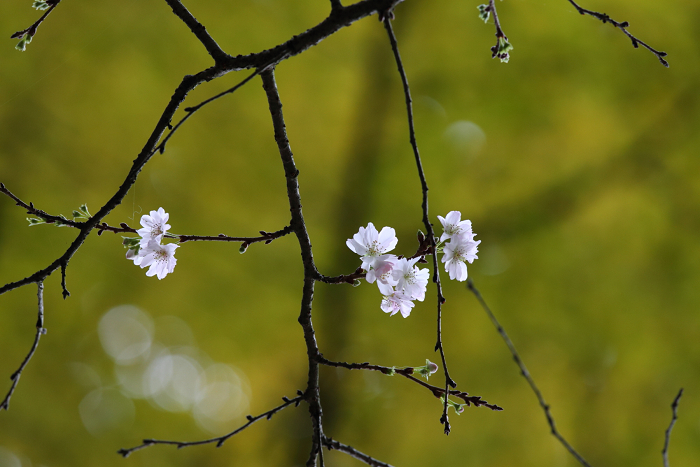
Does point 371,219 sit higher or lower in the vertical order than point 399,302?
higher

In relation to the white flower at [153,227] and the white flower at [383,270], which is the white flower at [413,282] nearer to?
the white flower at [383,270]

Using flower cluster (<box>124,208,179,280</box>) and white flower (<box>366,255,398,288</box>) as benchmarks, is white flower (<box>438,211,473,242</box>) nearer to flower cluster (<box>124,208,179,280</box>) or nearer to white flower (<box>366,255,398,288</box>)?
white flower (<box>366,255,398,288</box>)

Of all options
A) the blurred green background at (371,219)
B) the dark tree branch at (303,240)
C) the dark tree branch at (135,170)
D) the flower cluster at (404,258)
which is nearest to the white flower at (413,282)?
the flower cluster at (404,258)

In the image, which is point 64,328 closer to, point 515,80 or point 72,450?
point 72,450

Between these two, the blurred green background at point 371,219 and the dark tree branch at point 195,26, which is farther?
the blurred green background at point 371,219

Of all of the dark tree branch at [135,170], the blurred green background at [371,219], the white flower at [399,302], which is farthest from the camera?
the blurred green background at [371,219]

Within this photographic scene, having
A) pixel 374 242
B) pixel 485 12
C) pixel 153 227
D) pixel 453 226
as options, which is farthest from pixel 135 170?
pixel 485 12

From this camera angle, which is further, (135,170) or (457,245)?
(457,245)

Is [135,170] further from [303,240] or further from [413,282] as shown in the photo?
[413,282]
